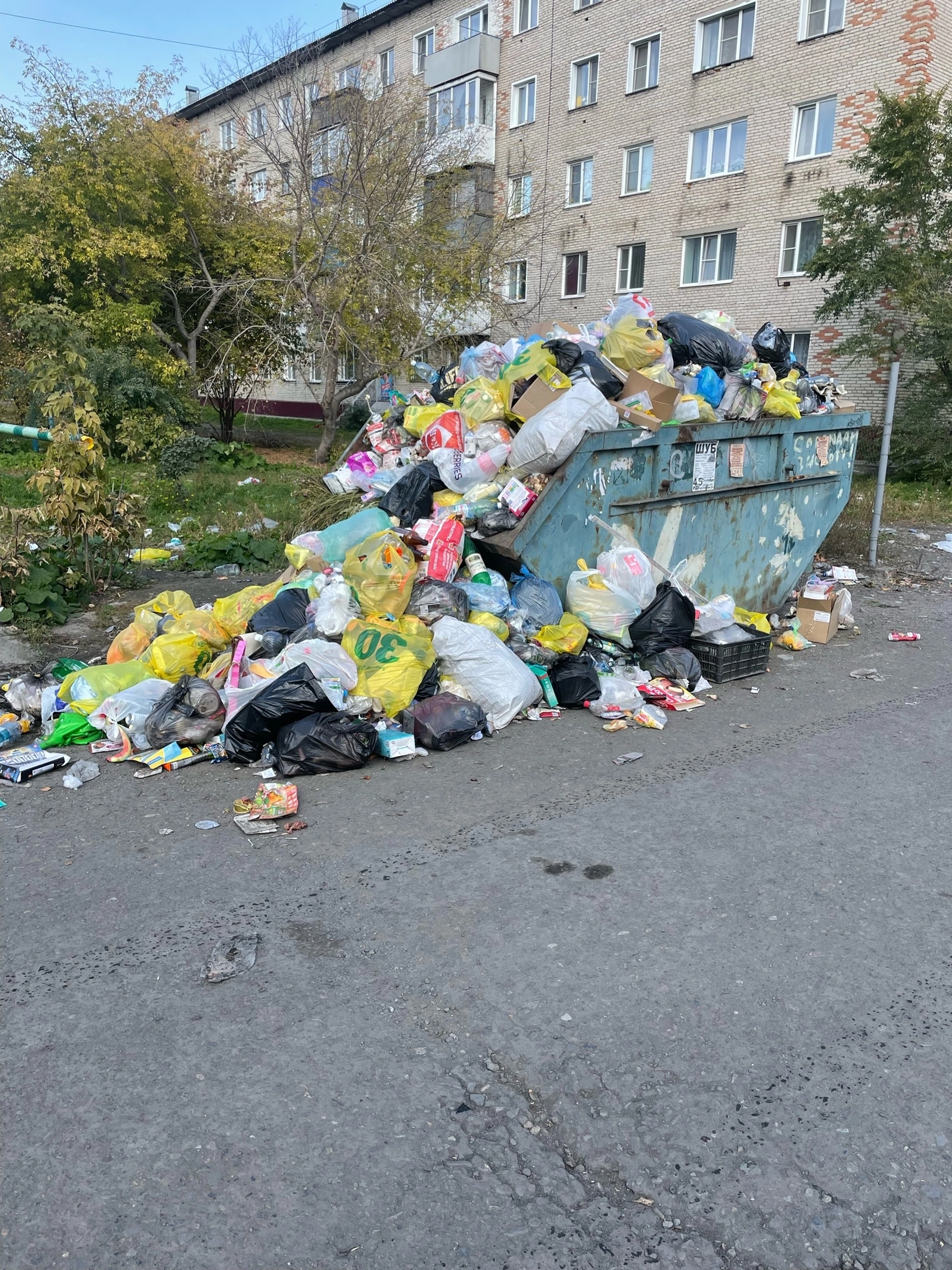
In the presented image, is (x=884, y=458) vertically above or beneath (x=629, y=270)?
beneath

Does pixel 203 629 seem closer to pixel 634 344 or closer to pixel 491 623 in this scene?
pixel 491 623

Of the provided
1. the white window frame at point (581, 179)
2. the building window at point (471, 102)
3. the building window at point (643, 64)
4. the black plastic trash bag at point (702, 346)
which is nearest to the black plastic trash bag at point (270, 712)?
the black plastic trash bag at point (702, 346)

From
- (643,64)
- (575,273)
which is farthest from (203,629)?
(643,64)

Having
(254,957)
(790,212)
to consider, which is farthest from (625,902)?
(790,212)

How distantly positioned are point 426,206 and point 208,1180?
56.0 feet

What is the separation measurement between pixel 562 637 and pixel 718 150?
62.2 ft

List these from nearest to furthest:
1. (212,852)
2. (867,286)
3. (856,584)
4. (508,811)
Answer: (212,852) → (508,811) → (856,584) → (867,286)

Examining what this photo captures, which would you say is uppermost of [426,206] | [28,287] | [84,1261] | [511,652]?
[426,206]

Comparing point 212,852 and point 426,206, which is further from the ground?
point 426,206

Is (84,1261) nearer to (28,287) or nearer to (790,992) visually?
(790,992)

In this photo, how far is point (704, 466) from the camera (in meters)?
5.87

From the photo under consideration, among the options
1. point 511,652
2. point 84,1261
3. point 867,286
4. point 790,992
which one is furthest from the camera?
point 867,286

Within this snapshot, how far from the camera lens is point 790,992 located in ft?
8.59

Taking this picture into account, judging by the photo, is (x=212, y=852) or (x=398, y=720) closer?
(x=212, y=852)
